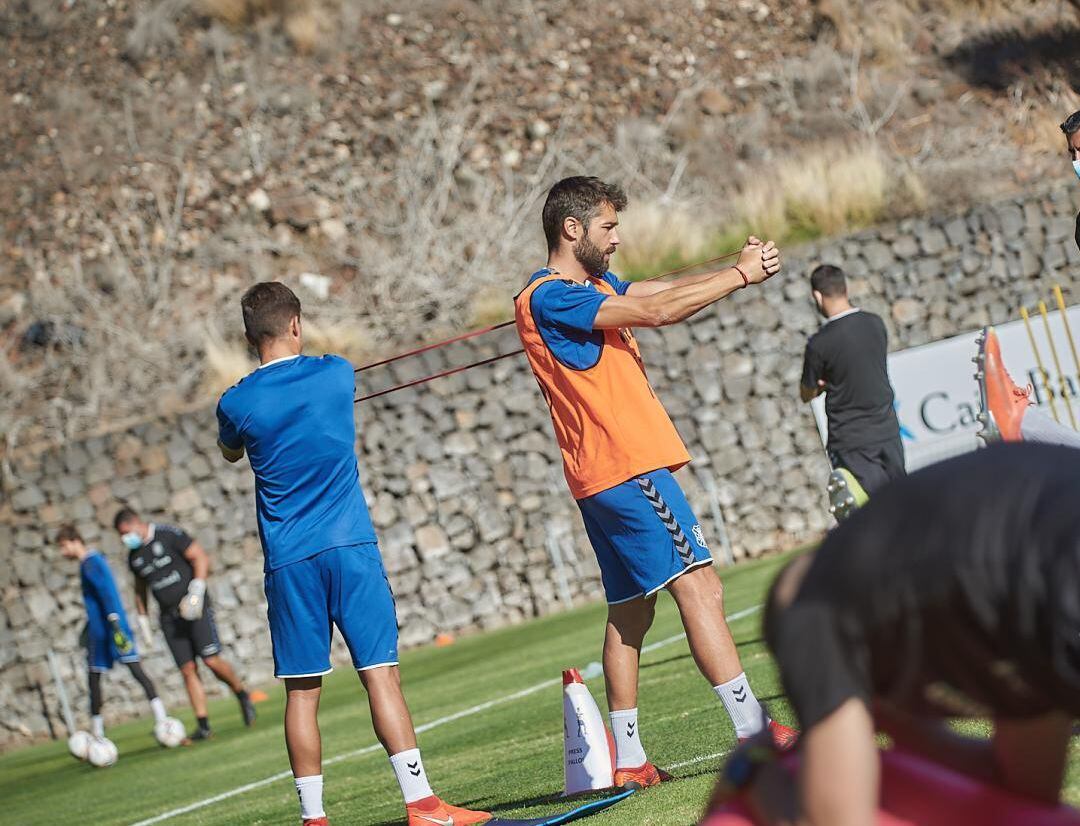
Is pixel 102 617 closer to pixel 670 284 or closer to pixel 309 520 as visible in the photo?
pixel 309 520

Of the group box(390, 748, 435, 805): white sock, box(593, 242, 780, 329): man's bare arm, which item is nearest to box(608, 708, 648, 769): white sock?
box(390, 748, 435, 805): white sock

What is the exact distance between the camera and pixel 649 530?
5289mm

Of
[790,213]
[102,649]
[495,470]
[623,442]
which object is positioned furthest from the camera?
[790,213]

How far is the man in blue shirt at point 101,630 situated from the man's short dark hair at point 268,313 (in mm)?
8956

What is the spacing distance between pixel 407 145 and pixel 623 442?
73.2 feet

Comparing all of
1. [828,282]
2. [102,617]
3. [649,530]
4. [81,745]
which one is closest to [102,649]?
[102,617]

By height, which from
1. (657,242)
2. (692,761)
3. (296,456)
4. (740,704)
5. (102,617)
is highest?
(657,242)

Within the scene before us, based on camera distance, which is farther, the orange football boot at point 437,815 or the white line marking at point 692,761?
the white line marking at point 692,761

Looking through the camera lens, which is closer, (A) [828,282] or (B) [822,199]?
(A) [828,282]

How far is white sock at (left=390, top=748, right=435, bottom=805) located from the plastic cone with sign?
1.70ft

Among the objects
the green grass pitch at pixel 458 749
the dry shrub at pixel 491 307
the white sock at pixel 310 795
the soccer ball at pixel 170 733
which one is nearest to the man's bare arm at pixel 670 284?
the green grass pitch at pixel 458 749

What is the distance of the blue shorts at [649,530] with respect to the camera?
5285 millimetres

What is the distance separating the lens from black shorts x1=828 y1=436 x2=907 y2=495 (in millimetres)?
9172

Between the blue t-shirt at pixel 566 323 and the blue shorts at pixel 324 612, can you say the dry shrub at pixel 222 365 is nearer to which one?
the blue shorts at pixel 324 612
